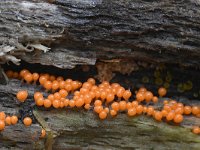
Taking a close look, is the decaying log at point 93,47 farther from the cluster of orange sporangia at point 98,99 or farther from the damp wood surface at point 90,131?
the cluster of orange sporangia at point 98,99

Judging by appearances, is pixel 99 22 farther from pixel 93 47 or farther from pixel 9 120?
pixel 9 120

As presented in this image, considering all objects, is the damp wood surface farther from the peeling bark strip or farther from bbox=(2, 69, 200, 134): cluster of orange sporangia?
the peeling bark strip

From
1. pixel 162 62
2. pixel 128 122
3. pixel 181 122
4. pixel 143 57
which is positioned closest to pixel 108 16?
pixel 143 57

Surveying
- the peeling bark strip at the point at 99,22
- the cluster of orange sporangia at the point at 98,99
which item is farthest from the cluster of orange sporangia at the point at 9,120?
the peeling bark strip at the point at 99,22

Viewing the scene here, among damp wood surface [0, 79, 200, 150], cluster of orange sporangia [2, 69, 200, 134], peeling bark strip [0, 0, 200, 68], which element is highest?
peeling bark strip [0, 0, 200, 68]

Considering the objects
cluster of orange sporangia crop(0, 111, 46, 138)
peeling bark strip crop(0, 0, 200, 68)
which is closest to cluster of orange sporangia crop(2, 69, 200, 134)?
cluster of orange sporangia crop(0, 111, 46, 138)

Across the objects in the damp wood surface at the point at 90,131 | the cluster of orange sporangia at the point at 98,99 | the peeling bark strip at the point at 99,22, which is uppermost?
the peeling bark strip at the point at 99,22
